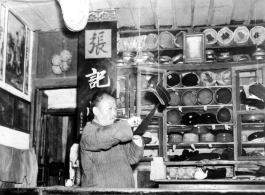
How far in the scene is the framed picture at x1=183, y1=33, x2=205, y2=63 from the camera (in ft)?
20.7

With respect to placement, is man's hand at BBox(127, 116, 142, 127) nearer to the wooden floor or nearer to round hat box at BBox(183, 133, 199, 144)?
the wooden floor

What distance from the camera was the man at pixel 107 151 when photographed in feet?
6.95

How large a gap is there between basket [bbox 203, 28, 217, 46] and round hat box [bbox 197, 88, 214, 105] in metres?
0.90

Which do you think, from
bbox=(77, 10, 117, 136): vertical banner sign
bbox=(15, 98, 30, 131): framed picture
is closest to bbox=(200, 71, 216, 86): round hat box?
bbox=(77, 10, 117, 136): vertical banner sign

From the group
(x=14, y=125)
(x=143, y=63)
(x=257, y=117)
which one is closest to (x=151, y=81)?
(x=143, y=63)

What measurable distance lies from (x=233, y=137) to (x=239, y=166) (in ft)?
1.68

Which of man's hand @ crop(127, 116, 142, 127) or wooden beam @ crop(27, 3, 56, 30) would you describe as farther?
wooden beam @ crop(27, 3, 56, 30)

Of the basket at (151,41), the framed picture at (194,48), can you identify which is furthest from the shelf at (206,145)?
the basket at (151,41)

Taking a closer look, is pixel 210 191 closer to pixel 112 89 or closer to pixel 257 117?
pixel 112 89

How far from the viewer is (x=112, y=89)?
5551 mm

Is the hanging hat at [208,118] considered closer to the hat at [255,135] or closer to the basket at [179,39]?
the hat at [255,135]

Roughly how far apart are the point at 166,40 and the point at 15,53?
9.16 ft

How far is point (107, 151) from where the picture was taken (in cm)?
237

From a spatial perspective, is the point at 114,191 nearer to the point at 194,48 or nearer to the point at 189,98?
the point at 189,98
